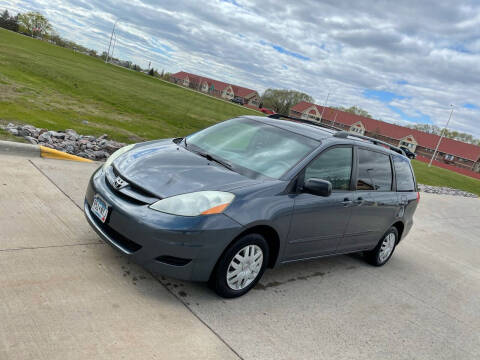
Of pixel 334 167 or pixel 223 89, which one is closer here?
pixel 334 167

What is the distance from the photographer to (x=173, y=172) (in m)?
3.77

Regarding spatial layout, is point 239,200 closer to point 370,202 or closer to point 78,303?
point 78,303

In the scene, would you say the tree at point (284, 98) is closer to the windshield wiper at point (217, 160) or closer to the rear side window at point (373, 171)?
the rear side window at point (373, 171)

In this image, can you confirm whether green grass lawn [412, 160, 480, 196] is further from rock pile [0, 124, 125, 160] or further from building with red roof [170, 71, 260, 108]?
building with red roof [170, 71, 260, 108]

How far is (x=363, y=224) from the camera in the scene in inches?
200

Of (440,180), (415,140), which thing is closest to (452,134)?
(415,140)

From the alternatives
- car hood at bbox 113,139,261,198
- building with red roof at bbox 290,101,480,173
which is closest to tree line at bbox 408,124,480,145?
building with red roof at bbox 290,101,480,173

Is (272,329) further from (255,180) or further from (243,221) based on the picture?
(255,180)

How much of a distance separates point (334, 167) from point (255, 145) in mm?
917

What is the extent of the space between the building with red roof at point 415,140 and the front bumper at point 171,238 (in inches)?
3105

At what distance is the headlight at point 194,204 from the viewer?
10.9 feet

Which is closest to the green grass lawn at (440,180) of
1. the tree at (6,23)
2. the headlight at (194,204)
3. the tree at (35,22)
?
the headlight at (194,204)

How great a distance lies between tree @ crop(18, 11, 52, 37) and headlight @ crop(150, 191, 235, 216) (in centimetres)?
12930

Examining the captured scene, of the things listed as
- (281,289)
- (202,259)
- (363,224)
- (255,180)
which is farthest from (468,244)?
(202,259)
